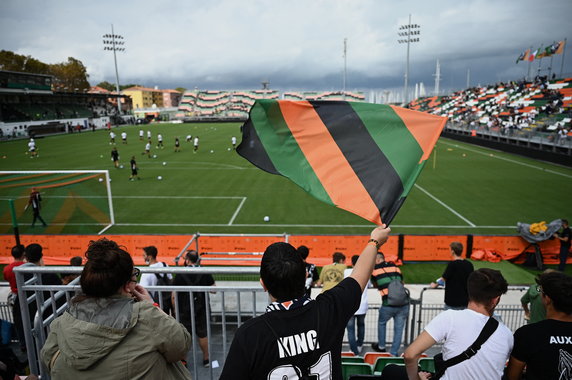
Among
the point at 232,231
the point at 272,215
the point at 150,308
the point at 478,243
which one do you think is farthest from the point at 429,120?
the point at 272,215

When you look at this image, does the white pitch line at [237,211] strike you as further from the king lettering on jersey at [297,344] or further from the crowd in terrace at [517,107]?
the crowd in terrace at [517,107]

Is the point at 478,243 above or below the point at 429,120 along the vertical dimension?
below

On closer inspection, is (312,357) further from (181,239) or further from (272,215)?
(272,215)

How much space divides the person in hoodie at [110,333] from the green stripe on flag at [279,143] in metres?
1.95

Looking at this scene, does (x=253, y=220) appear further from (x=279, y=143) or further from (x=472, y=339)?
(x=472, y=339)

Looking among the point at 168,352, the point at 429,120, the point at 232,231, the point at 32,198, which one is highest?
the point at 429,120

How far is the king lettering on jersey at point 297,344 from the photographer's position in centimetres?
190

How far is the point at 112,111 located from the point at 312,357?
106111 mm

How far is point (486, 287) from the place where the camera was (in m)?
2.74

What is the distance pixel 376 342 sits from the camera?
269 inches

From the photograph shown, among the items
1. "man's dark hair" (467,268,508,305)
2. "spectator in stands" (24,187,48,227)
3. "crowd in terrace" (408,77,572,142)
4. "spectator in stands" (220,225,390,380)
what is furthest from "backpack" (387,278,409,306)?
"crowd in terrace" (408,77,572,142)

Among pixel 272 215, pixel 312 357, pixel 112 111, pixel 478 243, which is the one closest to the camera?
pixel 312 357

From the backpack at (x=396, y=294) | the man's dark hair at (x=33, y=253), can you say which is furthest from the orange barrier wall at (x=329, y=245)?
the man's dark hair at (x=33, y=253)

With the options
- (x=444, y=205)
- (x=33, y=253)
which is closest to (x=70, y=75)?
(x=444, y=205)
